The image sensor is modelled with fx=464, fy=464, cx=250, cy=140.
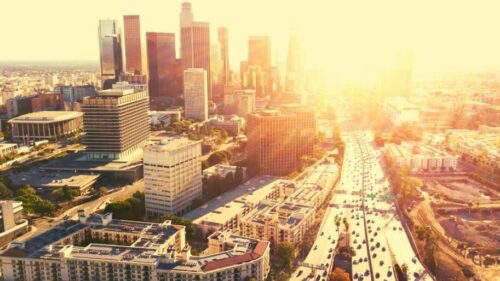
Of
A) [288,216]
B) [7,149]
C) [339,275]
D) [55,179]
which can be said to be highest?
[7,149]

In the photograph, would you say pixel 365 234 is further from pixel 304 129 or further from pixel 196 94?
pixel 196 94

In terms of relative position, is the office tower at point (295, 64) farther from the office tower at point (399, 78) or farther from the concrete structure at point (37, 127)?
the concrete structure at point (37, 127)

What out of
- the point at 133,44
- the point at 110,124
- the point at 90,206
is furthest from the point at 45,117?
the point at 133,44

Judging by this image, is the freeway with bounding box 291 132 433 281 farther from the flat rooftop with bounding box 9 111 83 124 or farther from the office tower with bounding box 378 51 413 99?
the office tower with bounding box 378 51 413 99

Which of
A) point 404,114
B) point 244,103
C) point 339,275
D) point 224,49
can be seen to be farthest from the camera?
point 224,49

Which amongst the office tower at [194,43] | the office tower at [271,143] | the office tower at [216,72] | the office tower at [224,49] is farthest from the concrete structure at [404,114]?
the office tower at [224,49]

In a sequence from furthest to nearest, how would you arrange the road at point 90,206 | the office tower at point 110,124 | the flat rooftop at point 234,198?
the office tower at point 110,124, the road at point 90,206, the flat rooftop at point 234,198

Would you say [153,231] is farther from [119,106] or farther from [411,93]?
[411,93]
